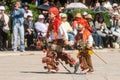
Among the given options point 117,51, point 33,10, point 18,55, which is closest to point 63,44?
point 18,55

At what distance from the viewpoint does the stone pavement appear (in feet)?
48.3

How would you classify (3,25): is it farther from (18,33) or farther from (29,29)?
(29,29)

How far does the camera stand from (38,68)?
1741cm

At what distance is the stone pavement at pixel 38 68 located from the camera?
48.3ft

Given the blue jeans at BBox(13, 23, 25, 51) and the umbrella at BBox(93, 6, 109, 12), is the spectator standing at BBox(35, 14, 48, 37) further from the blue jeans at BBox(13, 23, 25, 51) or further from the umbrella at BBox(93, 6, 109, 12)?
the umbrella at BBox(93, 6, 109, 12)

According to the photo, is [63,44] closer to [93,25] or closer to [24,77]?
[24,77]

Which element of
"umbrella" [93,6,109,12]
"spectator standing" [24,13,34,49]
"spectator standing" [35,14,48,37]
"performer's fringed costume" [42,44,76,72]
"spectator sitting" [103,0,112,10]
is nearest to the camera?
"performer's fringed costume" [42,44,76,72]

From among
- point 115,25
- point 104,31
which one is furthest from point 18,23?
point 115,25

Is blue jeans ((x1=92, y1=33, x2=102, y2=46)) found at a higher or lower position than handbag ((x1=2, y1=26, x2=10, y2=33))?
lower

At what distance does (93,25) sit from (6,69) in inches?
340

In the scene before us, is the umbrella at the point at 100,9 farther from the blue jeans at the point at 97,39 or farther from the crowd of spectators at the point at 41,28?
the blue jeans at the point at 97,39

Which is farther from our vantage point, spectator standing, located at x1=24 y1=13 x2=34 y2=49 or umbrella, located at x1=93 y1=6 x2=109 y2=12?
umbrella, located at x1=93 y1=6 x2=109 y2=12

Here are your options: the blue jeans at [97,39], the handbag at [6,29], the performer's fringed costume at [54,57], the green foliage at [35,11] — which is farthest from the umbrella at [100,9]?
the performer's fringed costume at [54,57]

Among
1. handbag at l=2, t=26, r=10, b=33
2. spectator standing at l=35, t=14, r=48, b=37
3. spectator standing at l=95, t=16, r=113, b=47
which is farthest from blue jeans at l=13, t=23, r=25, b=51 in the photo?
spectator standing at l=95, t=16, r=113, b=47
